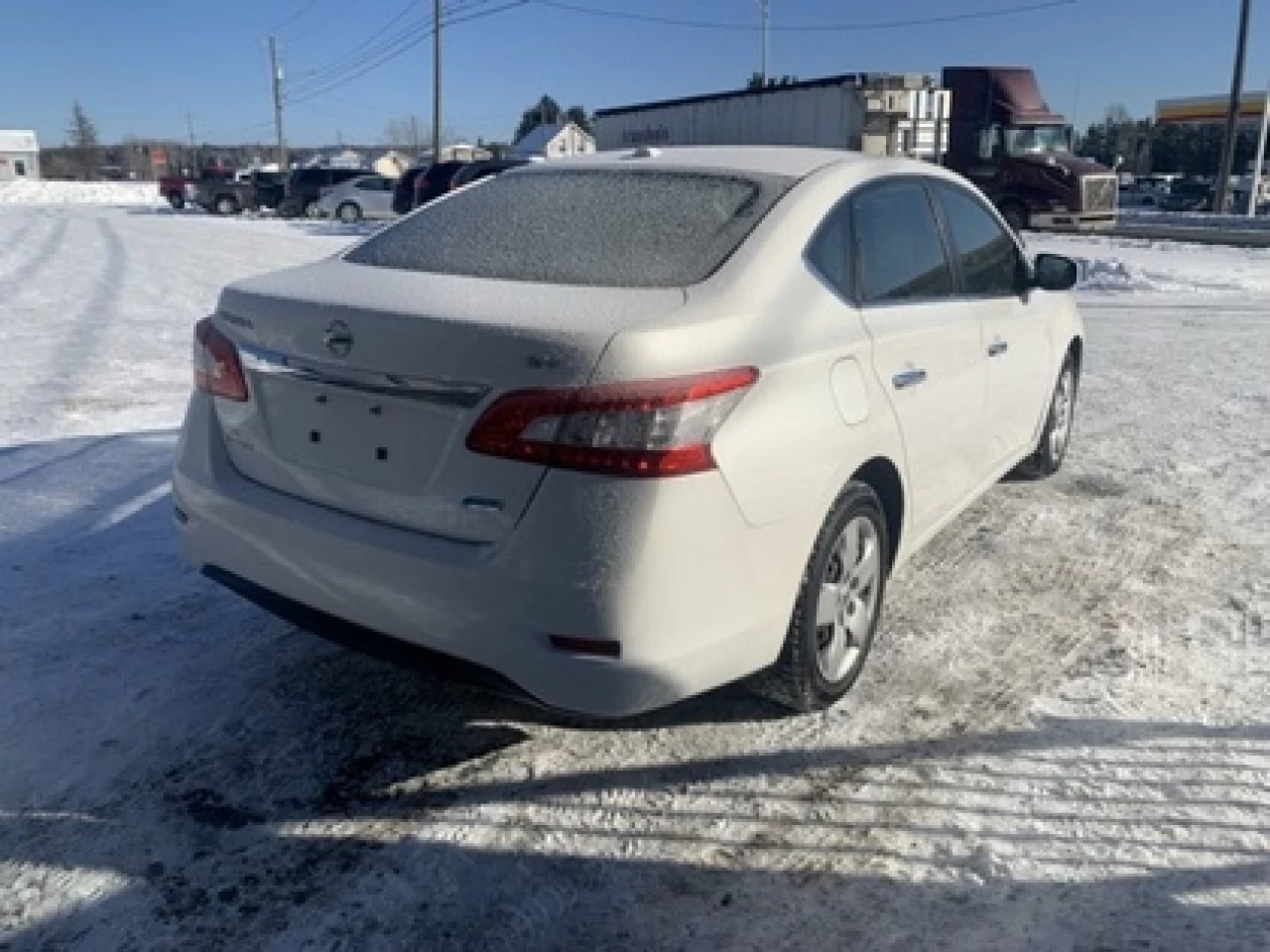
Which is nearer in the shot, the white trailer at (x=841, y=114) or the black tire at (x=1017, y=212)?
the white trailer at (x=841, y=114)

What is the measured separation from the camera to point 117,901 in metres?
2.29

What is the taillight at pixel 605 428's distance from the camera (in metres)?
2.28

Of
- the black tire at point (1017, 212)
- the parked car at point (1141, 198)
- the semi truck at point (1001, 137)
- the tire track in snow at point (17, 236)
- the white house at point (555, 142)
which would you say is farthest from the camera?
the white house at point (555, 142)

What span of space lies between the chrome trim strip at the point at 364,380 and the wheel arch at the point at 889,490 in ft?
3.89

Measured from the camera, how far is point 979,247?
4102mm

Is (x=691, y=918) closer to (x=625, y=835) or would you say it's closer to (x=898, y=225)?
(x=625, y=835)

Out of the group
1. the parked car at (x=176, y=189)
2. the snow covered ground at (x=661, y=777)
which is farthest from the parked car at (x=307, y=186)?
the snow covered ground at (x=661, y=777)

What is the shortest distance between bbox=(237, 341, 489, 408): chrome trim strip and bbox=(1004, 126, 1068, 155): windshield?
25.4 m

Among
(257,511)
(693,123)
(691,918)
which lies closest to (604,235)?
(257,511)

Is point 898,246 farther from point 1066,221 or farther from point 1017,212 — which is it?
point 1017,212

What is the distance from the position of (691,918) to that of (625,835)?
322 millimetres

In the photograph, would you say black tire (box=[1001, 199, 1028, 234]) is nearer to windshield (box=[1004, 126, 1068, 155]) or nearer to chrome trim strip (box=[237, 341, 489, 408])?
windshield (box=[1004, 126, 1068, 155])

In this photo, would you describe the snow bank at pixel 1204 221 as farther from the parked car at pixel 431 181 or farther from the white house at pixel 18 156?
the white house at pixel 18 156

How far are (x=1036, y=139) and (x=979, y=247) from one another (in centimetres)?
2367
